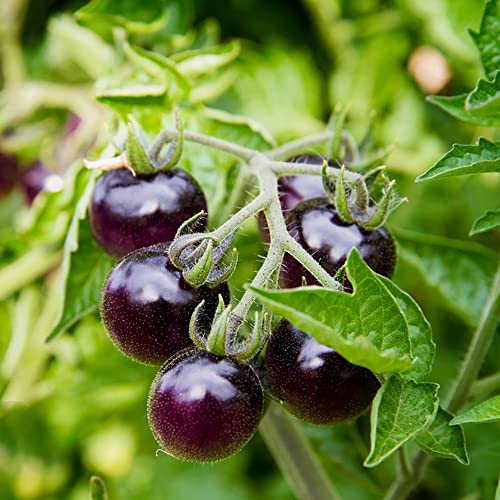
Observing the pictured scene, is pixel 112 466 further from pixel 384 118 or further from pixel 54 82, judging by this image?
pixel 384 118

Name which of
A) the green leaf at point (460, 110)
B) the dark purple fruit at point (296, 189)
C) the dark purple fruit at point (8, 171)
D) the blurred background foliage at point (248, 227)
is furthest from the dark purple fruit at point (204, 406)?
the dark purple fruit at point (8, 171)

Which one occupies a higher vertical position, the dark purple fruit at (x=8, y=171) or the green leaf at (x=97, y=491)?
the green leaf at (x=97, y=491)

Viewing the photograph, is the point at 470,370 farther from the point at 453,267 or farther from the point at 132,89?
the point at 132,89

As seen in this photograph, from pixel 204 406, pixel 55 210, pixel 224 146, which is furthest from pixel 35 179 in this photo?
pixel 204 406

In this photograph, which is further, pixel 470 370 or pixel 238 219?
pixel 470 370

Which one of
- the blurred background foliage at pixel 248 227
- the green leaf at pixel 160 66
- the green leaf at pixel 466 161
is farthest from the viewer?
the blurred background foliage at pixel 248 227

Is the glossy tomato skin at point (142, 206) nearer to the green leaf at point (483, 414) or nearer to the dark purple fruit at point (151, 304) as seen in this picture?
the dark purple fruit at point (151, 304)

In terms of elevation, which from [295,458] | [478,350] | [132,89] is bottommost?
[295,458]
